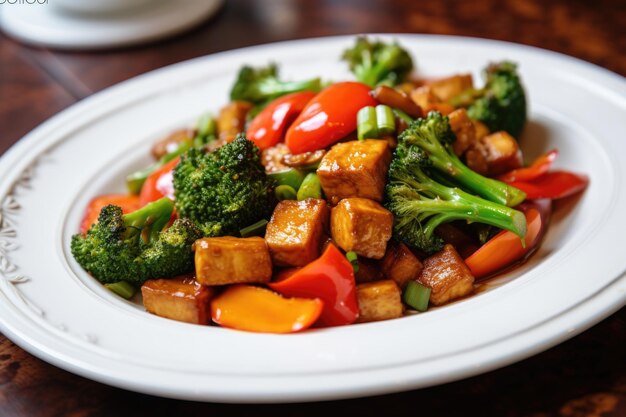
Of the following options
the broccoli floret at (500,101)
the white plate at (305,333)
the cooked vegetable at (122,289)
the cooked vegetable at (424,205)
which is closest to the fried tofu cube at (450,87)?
the broccoli floret at (500,101)

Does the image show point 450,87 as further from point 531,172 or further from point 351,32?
point 351,32

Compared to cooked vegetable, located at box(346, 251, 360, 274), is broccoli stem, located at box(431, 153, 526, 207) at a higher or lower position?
higher

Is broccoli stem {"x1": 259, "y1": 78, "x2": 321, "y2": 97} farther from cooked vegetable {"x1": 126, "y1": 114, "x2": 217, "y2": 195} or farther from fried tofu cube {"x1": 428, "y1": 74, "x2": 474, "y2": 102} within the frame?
fried tofu cube {"x1": 428, "y1": 74, "x2": 474, "y2": 102}

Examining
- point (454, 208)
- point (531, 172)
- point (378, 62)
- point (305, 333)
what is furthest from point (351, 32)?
point (305, 333)

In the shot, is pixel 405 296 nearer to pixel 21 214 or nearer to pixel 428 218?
pixel 428 218

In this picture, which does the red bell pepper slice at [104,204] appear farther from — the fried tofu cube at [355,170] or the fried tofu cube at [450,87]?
the fried tofu cube at [450,87]

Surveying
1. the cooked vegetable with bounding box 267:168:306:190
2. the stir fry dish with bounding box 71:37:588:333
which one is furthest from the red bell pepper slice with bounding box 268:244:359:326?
the cooked vegetable with bounding box 267:168:306:190
